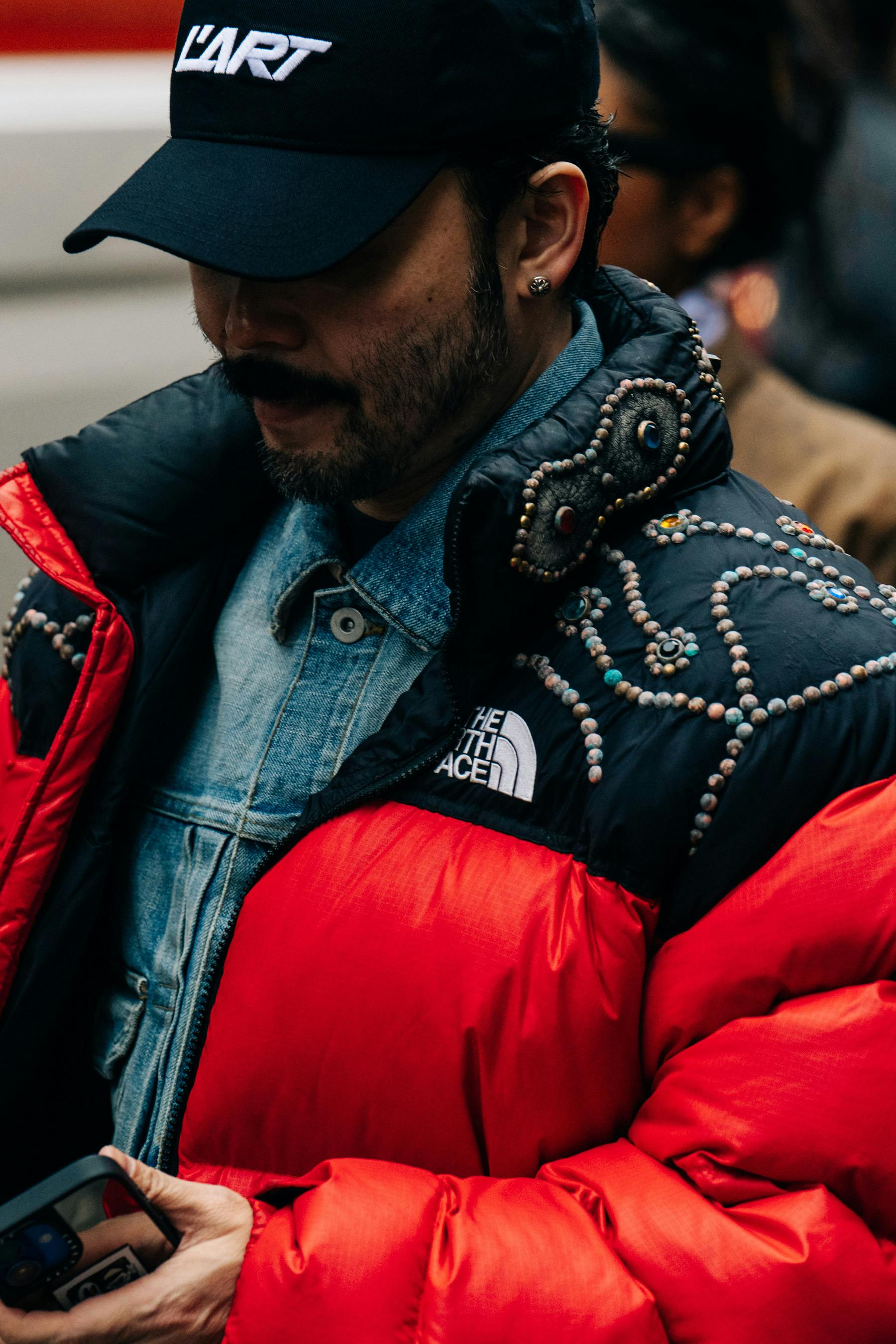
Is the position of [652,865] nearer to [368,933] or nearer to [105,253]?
[368,933]

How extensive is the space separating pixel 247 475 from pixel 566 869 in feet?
2.47

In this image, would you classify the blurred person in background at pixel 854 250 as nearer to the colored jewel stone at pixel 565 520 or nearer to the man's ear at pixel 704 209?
the man's ear at pixel 704 209

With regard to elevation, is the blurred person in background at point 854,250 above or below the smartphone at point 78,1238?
above

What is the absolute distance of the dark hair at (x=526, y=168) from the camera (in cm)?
134

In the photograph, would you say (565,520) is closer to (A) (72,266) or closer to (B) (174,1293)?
(B) (174,1293)

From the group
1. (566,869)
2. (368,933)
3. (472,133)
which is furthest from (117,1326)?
(472,133)

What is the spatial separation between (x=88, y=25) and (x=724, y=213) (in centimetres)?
149

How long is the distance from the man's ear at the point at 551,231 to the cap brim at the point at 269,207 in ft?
0.55

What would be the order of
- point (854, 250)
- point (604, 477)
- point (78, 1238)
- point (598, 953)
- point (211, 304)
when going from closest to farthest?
point (78, 1238) < point (598, 953) < point (604, 477) < point (211, 304) < point (854, 250)

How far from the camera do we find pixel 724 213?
2.85 metres

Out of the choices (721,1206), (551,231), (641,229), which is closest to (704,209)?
(641,229)

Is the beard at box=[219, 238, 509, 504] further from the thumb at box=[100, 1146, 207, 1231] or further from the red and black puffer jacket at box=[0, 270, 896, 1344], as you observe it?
the thumb at box=[100, 1146, 207, 1231]

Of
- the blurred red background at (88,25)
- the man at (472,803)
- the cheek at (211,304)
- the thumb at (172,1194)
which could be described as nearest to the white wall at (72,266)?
the blurred red background at (88,25)

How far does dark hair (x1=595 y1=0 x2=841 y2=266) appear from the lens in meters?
2.78
